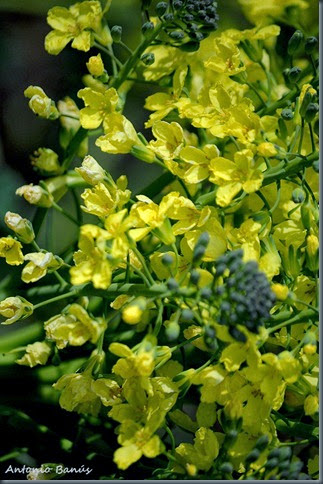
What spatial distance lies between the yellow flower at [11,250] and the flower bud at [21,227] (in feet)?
0.05

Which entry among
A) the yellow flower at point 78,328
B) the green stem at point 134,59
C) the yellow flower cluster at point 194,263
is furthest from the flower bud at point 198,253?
the green stem at point 134,59

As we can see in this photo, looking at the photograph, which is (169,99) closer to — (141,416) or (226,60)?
(226,60)

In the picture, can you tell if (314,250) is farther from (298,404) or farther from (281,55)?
(281,55)

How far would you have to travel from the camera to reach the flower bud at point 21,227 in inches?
41.4

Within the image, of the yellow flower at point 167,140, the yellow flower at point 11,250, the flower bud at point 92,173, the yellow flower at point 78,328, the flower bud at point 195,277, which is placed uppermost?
the yellow flower at point 167,140

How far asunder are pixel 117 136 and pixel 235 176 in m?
0.18

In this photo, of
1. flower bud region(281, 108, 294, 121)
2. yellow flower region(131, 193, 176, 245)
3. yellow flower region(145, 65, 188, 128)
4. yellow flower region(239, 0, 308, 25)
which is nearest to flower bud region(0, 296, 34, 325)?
yellow flower region(131, 193, 176, 245)

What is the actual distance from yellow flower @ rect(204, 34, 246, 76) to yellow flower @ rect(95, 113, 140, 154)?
0.50 ft

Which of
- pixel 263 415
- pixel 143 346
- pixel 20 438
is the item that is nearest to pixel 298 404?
pixel 263 415

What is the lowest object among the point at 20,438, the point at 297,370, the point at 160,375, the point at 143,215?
the point at 20,438

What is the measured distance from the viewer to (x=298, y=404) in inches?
43.3

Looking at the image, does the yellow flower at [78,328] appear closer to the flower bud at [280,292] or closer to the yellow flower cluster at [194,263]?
the yellow flower cluster at [194,263]

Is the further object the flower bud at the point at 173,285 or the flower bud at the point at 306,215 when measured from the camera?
the flower bud at the point at 306,215

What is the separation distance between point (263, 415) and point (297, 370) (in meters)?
0.08
